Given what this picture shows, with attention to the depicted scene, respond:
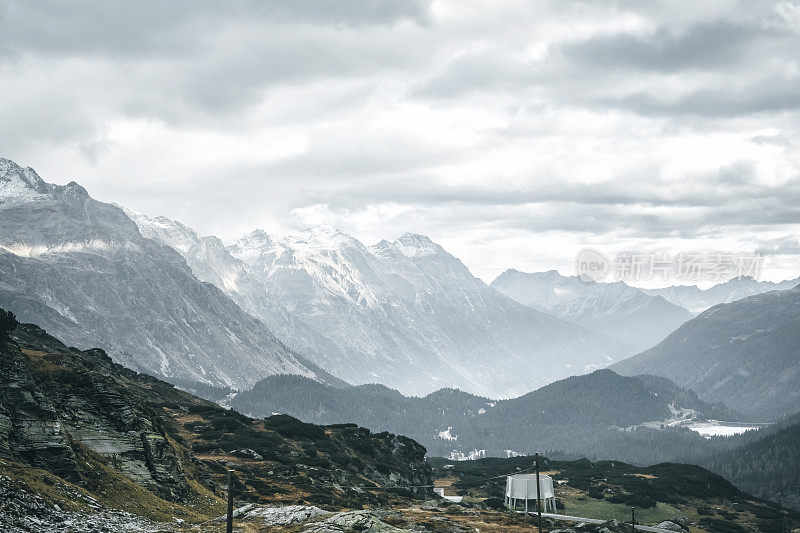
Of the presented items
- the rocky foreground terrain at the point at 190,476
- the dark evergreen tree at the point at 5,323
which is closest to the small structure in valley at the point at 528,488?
the rocky foreground terrain at the point at 190,476

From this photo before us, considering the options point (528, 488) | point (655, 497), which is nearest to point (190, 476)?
point (528, 488)

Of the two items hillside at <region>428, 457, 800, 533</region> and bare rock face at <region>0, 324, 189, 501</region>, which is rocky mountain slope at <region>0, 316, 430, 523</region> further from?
hillside at <region>428, 457, 800, 533</region>

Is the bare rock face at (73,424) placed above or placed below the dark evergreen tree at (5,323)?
below

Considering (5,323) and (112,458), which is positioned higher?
(5,323)

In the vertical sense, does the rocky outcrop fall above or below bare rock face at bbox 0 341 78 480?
below

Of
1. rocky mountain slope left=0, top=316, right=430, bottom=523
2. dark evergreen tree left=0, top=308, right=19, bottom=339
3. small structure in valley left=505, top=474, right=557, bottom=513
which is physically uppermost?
dark evergreen tree left=0, top=308, right=19, bottom=339

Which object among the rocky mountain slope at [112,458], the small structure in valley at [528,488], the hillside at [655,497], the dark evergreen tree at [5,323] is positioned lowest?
the hillside at [655,497]

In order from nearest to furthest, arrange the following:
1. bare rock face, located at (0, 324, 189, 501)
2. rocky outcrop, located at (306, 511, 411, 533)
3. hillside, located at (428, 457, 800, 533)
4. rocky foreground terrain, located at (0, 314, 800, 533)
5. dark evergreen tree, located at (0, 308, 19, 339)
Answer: rocky foreground terrain, located at (0, 314, 800, 533) → bare rock face, located at (0, 324, 189, 501) → rocky outcrop, located at (306, 511, 411, 533) → dark evergreen tree, located at (0, 308, 19, 339) → hillside, located at (428, 457, 800, 533)

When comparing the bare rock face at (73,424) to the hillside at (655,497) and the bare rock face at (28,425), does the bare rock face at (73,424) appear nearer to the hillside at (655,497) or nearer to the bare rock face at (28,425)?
the bare rock face at (28,425)

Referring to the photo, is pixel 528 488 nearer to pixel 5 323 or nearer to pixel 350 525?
pixel 350 525

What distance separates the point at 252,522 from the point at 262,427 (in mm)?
76761

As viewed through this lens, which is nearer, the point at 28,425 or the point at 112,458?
the point at 28,425

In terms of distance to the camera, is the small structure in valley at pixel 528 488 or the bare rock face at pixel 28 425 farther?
the small structure in valley at pixel 528 488

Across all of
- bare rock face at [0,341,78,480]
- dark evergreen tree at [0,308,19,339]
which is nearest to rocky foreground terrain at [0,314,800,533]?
bare rock face at [0,341,78,480]
